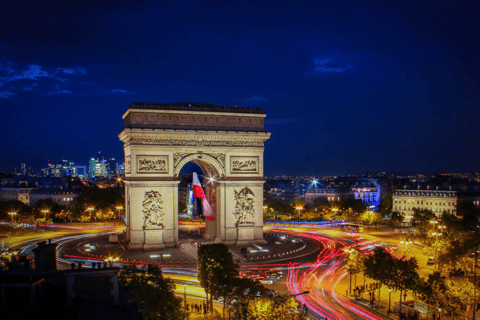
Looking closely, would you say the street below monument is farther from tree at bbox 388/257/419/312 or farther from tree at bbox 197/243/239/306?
tree at bbox 197/243/239/306

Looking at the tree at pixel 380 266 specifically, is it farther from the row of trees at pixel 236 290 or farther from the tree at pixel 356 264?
the row of trees at pixel 236 290

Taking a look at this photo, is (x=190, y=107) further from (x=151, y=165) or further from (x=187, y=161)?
(x=151, y=165)

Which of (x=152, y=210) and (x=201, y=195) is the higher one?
(x=201, y=195)

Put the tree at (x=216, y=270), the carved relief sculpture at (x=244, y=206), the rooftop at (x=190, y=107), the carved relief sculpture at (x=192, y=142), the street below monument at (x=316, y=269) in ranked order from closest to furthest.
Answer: the tree at (x=216, y=270) < the street below monument at (x=316, y=269) < the carved relief sculpture at (x=192, y=142) < the rooftop at (x=190, y=107) < the carved relief sculpture at (x=244, y=206)

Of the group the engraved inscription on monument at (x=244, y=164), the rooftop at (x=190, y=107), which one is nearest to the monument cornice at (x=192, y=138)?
the engraved inscription on monument at (x=244, y=164)

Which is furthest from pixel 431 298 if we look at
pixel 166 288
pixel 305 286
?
pixel 166 288

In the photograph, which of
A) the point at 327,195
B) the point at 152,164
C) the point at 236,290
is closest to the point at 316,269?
the point at 236,290
